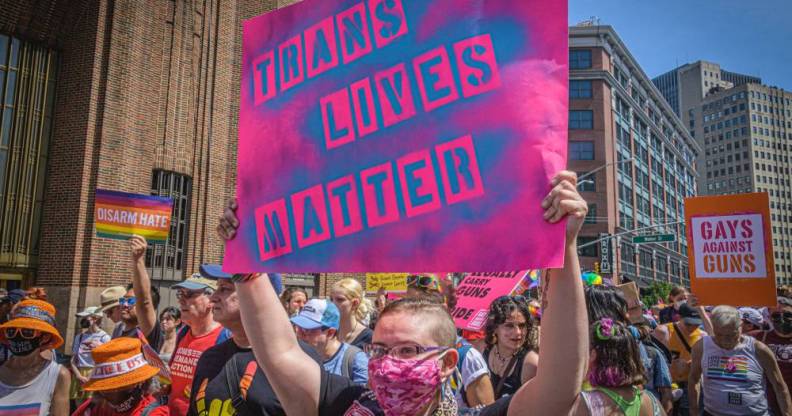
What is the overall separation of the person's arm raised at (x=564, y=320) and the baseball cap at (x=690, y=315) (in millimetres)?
5782

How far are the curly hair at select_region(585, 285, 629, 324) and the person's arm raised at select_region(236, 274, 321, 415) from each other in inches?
83.5

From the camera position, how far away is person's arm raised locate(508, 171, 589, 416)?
166 centimetres

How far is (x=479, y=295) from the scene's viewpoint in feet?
19.4

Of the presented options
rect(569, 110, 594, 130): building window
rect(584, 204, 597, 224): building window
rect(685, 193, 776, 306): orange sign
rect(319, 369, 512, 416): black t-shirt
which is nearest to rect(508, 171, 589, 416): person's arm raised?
rect(319, 369, 512, 416): black t-shirt

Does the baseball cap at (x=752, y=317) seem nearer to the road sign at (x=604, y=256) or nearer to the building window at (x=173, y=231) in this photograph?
the building window at (x=173, y=231)

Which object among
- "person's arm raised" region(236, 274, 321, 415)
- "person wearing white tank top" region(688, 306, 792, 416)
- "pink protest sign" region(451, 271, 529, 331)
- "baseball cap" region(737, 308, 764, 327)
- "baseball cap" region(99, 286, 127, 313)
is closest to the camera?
"person's arm raised" region(236, 274, 321, 415)

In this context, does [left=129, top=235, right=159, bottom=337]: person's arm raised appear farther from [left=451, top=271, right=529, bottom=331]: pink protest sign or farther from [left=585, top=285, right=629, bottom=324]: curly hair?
[left=585, top=285, right=629, bottom=324]: curly hair

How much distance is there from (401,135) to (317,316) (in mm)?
2218

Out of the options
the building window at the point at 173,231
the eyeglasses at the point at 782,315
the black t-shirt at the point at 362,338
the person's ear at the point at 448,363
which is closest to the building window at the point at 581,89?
the building window at the point at 173,231

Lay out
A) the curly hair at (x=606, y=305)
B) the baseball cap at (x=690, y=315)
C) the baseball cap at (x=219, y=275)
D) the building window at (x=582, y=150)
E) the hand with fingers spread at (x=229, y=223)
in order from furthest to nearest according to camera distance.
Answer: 1. the building window at (x=582, y=150)
2. the baseball cap at (x=690, y=315)
3. the curly hair at (x=606, y=305)
4. the baseball cap at (x=219, y=275)
5. the hand with fingers spread at (x=229, y=223)

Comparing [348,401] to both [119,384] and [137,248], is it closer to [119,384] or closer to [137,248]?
[119,384]

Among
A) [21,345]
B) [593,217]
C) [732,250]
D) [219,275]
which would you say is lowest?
[21,345]

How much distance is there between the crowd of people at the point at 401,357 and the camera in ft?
5.90

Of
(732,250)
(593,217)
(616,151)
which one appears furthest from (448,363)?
(616,151)
